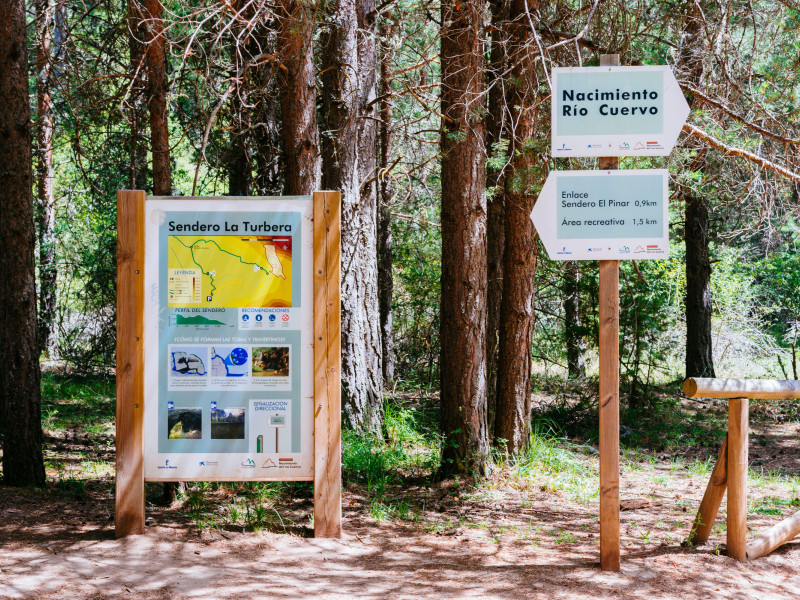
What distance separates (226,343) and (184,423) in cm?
64

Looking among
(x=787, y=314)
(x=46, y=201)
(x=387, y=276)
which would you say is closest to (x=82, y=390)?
(x=46, y=201)

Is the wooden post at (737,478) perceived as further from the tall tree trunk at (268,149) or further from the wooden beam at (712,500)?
the tall tree trunk at (268,149)

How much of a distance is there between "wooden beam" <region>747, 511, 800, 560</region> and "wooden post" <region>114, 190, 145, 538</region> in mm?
4267

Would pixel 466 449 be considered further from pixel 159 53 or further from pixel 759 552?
pixel 159 53

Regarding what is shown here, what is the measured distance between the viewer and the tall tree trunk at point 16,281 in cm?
645

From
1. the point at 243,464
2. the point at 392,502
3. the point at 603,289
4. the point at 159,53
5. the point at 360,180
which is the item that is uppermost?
the point at 159,53

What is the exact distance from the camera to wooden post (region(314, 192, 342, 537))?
518 centimetres

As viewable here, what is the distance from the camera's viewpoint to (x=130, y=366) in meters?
5.09

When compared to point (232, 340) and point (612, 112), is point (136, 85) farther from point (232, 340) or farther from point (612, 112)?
point (612, 112)

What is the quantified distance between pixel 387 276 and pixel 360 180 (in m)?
4.84

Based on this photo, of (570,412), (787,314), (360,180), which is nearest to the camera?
(360,180)

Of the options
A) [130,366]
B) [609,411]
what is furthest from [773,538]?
[130,366]

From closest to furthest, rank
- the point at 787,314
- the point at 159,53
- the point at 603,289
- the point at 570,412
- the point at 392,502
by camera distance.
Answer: the point at 603,289 → the point at 159,53 → the point at 392,502 → the point at 570,412 → the point at 787,314

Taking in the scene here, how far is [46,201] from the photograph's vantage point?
1474cm
